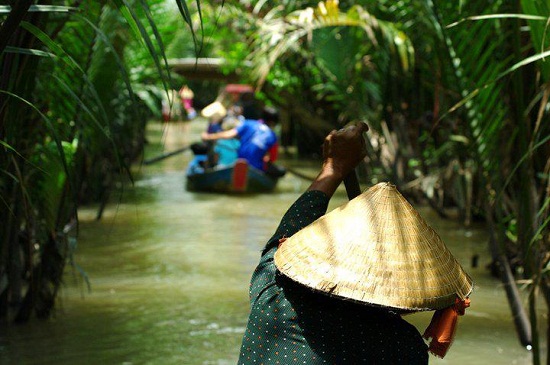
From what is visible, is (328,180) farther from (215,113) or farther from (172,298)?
(215,113)

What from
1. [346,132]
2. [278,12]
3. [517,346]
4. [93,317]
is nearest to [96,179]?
[278,12]

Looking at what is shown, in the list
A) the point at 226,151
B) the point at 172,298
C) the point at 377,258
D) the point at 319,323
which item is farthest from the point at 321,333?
the point at 226,151

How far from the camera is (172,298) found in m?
7.12

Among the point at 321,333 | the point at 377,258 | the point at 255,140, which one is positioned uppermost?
the point at 377,258

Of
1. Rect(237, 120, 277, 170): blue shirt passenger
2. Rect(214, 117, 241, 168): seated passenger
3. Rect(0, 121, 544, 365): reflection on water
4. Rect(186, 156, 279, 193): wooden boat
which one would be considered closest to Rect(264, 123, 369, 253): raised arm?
Rect(0, 121, 544, 365): reflection on water

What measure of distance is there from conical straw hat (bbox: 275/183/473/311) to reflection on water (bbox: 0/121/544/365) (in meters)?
0.51

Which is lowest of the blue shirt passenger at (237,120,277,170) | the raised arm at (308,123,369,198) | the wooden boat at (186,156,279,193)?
the wooden boat at (186,156,279,193)

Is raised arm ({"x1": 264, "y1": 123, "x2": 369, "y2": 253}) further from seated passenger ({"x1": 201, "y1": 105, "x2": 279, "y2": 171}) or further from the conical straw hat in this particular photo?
seated passenger ({"x1": 201, "y1": 105, "x2": 279, "y2": 171})

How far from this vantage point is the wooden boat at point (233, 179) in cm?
1418

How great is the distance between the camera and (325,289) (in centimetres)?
225

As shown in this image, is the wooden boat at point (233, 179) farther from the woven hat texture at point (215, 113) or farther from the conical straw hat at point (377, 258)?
the conical straw hat at point (377, 258)

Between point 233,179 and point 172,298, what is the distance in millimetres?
7199

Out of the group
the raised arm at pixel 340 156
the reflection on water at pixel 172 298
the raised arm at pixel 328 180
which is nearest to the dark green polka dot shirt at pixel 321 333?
the raised arm at pixel 328 180

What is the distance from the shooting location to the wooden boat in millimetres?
14180
